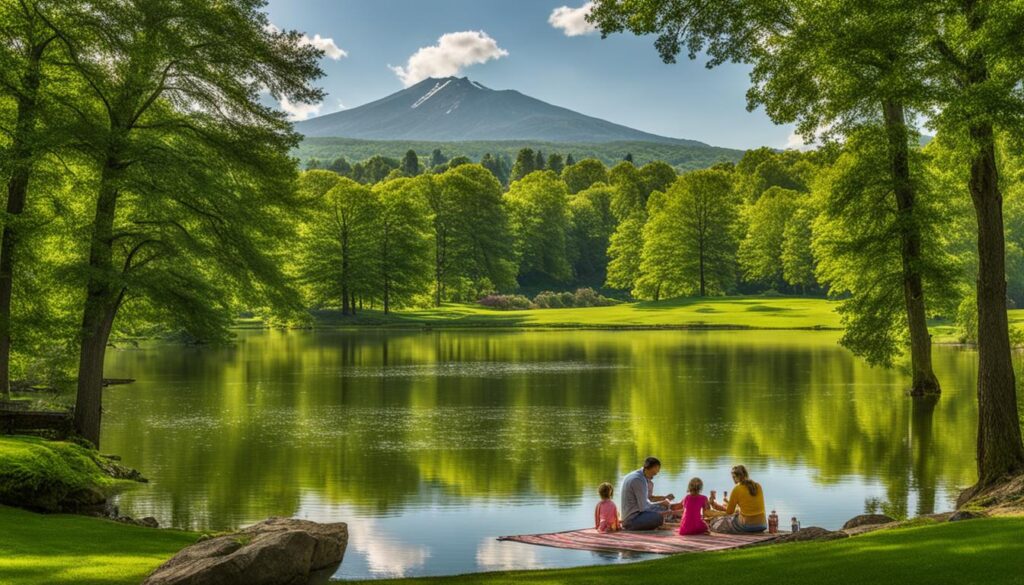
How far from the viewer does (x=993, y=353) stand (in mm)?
16281

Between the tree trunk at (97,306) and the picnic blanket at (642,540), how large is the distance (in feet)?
35.4

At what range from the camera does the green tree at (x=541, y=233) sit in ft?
356

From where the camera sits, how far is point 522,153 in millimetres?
161750

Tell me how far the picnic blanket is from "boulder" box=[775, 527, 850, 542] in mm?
282

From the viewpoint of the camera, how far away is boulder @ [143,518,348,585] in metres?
9.63

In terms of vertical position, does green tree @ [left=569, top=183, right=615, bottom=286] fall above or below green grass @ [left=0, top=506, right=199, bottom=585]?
above

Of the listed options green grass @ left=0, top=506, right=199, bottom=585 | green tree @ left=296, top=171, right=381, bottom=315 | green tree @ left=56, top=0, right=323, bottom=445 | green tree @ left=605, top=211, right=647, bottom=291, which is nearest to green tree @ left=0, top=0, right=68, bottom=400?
green tree @ left=56, top=0, right=323, bottom=445

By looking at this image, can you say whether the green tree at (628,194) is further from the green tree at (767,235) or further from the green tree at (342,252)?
the green tree at (342,252)

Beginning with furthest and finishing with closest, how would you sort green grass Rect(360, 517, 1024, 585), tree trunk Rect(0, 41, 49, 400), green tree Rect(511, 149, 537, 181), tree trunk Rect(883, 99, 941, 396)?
green tree Rect(511, 149, 537, 181), tree trunk Rect(883, 99, 941, 396), tree trunk Rect(0, 41, 49, 400), green grass Rect(360, 517, 1024, 585)

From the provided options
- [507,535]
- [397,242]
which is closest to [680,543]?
[507,535]

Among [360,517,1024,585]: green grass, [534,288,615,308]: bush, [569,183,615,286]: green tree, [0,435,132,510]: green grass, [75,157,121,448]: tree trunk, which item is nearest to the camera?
[360,517,1024,585]: green grass

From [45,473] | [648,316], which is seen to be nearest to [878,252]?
[45,473]

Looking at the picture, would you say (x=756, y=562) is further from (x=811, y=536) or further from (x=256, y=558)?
A: (x=256, y=558)

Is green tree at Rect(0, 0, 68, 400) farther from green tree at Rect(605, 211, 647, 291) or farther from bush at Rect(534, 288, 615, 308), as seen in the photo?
green tree at Rect(605, 211, 647, 291)
